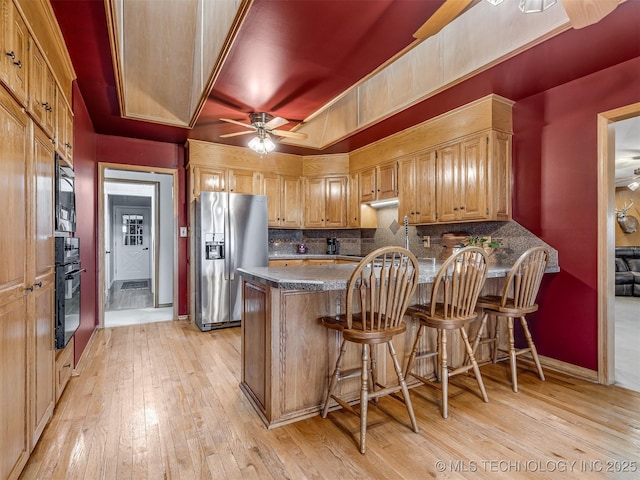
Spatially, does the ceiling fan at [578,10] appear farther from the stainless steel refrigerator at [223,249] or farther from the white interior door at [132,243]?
the white interior door at [132,243]

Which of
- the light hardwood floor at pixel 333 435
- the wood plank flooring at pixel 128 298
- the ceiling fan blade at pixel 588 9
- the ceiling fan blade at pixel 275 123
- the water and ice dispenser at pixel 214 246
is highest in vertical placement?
the ceiling fan blade at pixel 275 123

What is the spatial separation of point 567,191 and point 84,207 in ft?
14.3

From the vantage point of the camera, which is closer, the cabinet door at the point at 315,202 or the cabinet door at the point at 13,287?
the cabinet door at the point at 13,287

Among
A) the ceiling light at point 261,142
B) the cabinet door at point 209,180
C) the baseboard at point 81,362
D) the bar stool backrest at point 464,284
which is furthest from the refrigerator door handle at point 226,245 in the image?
the bar stool backrest at point 464,284

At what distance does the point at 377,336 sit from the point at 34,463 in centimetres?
178

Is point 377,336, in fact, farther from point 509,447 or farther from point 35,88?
point 35,88

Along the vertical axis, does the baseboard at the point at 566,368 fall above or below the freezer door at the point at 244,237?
below

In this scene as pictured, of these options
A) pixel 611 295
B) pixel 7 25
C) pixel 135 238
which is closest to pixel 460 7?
pixel 7 25

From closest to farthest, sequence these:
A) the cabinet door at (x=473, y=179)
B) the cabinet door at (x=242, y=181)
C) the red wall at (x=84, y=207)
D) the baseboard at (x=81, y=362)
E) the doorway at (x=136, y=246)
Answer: the baseboard at (x=81, y=362) < the red wall at (x=84, y=207) < the cabinet door at (x=473, y=179) < the doorway at (x=136, y=246) < the cabinet door at (x=242, y=181)

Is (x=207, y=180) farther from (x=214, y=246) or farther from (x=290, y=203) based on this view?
(x=290, y=203)

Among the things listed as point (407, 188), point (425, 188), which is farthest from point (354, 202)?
point (425, 188)

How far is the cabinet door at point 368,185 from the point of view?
4.53m

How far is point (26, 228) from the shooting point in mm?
1594

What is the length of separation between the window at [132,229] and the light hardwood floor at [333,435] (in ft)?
23.1
